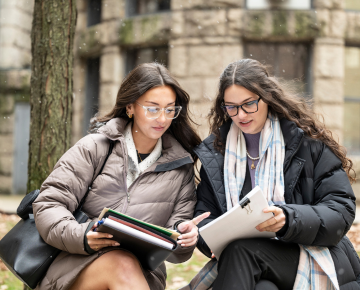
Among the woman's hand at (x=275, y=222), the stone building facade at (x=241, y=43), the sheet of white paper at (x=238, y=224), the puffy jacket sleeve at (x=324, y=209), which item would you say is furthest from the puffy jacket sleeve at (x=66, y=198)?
the stone building facade at (x=241, y=43)

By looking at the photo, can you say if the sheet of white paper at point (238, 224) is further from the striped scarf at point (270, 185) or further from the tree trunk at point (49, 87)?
the tree trunk at point (49, 87)

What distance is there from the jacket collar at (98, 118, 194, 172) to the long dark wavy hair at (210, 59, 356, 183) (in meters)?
0.25

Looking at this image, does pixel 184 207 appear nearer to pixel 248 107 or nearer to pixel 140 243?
pixel 140 243

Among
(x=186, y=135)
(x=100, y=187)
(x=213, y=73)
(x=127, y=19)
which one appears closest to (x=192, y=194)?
(x=186, y=135)

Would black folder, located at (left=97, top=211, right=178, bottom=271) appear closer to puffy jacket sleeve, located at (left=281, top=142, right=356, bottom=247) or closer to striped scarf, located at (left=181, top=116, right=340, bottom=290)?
striped scarf, located at (left=181, top=116, right=340, bottom=290)

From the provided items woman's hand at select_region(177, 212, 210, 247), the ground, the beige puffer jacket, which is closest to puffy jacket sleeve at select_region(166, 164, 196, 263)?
the beige puffer jacket

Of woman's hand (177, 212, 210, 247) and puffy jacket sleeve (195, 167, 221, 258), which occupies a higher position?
puffy jacket sleeve (195, 167, 221, 258)

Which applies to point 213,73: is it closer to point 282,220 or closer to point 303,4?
point 303,4

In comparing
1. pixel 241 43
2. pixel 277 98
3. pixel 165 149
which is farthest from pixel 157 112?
pixel 241 43

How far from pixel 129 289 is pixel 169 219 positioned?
60 centimetres

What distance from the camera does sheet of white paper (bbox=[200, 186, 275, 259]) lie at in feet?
7.13

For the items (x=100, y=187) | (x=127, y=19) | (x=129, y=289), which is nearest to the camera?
(x=129, y=289)

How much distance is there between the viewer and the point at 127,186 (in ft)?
8.81

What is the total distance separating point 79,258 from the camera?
7.84 ft
